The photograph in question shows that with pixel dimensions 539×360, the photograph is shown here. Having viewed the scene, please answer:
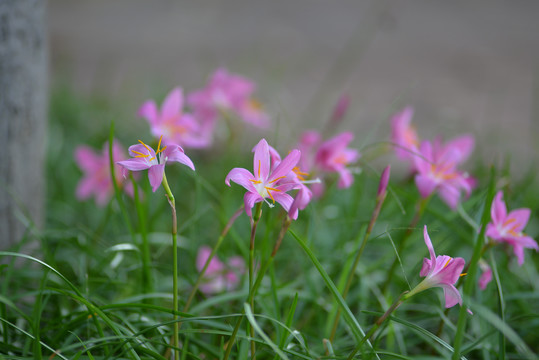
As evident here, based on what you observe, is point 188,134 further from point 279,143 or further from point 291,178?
point 279,143

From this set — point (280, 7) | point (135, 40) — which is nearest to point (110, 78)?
point (135, 40)

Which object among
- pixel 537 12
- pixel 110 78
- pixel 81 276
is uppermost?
pixel 537 12

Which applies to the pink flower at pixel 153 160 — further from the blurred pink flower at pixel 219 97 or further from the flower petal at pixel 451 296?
the blurred pink flower at pixel 219 97

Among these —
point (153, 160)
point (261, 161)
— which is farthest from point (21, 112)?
point (261, 161)

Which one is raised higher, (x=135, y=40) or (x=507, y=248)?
(x=507, y=248)

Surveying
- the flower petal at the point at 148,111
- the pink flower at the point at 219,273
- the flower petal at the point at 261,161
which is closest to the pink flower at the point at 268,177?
the flower petal at the point at 261,161

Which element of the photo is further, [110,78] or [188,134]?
[110,78]

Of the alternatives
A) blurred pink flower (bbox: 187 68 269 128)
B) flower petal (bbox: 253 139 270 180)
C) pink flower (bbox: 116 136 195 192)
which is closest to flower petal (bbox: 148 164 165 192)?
pink flower (bbox: 116 136 195 192)
